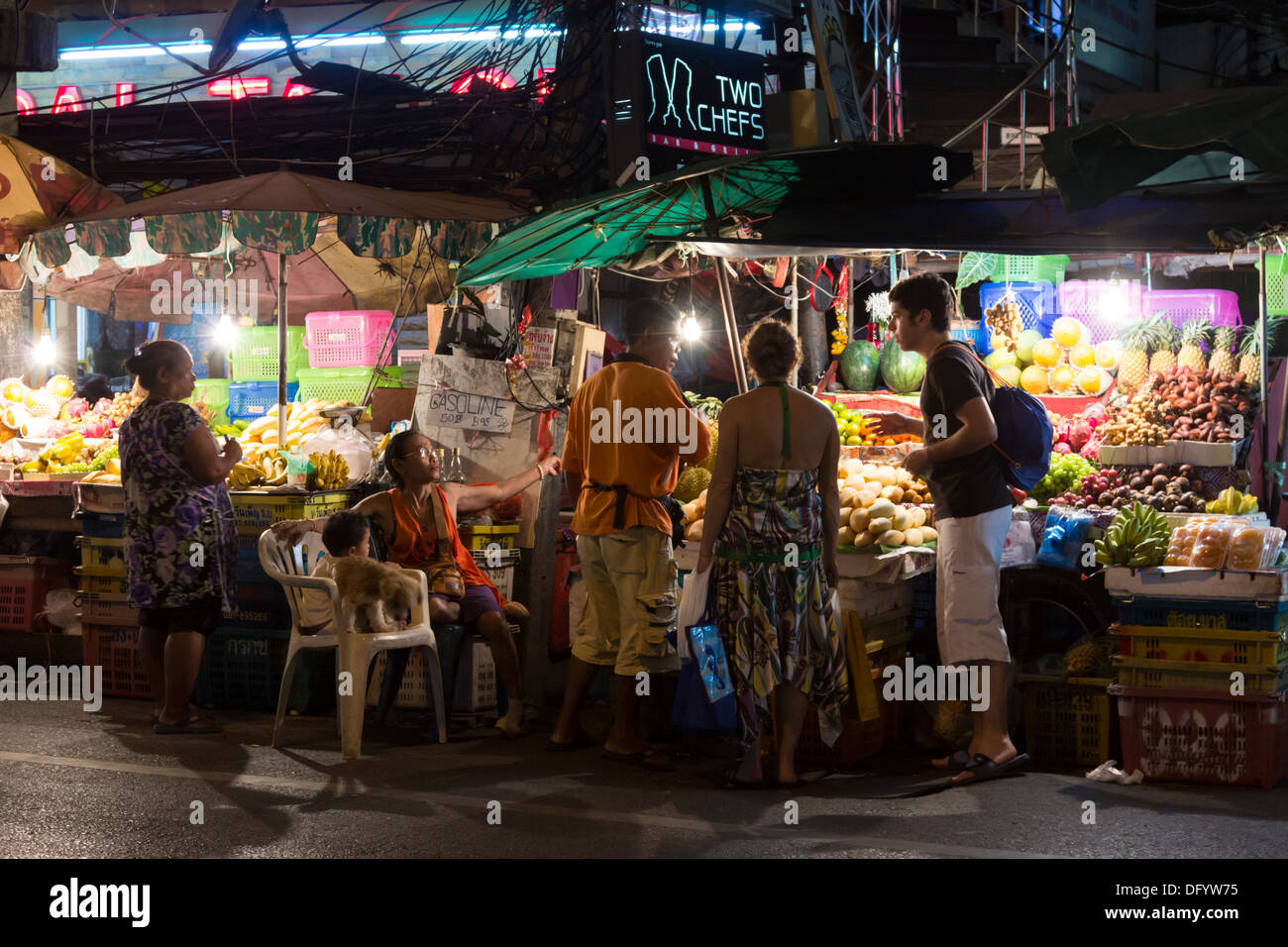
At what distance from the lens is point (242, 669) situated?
7949mm

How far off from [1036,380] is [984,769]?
4471 mm

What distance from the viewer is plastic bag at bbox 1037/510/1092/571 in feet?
22.7

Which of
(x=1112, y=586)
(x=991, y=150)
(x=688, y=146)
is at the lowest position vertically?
(x=1112, y=586)

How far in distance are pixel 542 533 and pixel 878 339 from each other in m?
4.57

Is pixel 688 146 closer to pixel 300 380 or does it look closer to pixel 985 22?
pixel 300 380

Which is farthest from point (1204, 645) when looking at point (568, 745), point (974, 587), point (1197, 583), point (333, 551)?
point (333, 551)

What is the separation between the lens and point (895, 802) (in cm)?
574

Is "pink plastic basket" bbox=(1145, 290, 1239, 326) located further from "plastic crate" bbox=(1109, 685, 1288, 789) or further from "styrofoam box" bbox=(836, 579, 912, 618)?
"plastic crate" bbox=(1109, 685, 1288, 789)

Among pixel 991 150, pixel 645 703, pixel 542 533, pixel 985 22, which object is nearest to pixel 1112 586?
pixel 645 703

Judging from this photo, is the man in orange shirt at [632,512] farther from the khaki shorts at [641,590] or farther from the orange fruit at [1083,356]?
the orange fruit at [1083,356]

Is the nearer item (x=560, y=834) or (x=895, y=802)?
(x=560, y=834)

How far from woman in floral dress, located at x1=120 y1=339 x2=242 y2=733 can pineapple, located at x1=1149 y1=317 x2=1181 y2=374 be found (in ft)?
19.7

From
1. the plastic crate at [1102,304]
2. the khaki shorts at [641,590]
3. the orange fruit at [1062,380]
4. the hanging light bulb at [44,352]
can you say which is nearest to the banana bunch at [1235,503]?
the orange fruit at [1062,380]

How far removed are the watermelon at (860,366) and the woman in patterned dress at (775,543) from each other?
4304 mm
